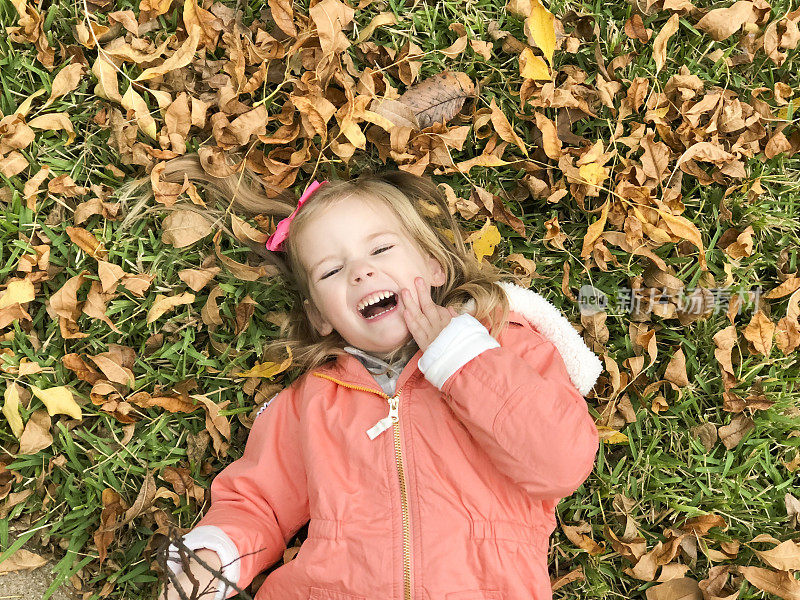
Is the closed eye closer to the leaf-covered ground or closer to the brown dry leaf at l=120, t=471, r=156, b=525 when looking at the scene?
the leaf-covered ground

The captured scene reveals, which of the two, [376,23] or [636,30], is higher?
[376,23]

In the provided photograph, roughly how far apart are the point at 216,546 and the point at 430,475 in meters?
0.67

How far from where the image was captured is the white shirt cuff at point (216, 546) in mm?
2125

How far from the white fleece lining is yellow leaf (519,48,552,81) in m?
0.76

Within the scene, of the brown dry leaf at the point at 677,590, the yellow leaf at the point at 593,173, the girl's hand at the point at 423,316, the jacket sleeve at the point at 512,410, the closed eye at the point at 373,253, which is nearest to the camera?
the jacket sleeve at the point at 512,410

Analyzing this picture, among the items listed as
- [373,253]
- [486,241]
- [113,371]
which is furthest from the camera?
[486,241]

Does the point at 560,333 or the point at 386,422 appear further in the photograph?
the point at 560,333

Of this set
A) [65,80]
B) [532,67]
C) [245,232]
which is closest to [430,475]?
[245,232]

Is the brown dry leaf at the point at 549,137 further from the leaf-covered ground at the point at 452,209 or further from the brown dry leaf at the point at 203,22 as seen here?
the brown dry leaf at the point at 203,22

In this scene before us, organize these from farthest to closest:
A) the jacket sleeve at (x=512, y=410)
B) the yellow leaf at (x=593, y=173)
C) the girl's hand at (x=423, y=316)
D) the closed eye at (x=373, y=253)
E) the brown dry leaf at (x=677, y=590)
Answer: the yellow leaf at (x=593, y=173) < the brown dry leaf at (x=677, y=590) < the closed eye at (x=373, y=253) < the girl's hand at (x=423, y=316) < the jacket sleeve at (x=512, y=410)

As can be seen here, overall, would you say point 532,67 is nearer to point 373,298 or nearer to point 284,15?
point 284,15

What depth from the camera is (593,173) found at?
2531 mm

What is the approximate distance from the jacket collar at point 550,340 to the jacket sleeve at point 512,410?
0.19m

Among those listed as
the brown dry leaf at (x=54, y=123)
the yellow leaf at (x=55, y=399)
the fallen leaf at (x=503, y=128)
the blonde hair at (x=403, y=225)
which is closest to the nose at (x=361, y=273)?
the blonde hair at (x=403, y=225)
